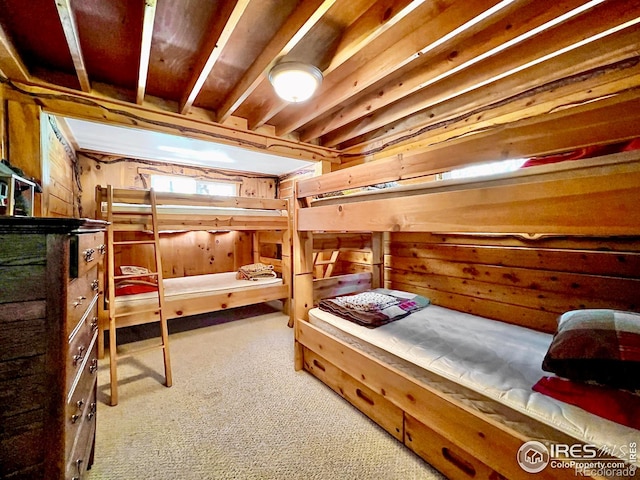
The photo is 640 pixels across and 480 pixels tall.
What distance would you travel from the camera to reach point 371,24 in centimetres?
150

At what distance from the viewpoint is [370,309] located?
1.94 metres

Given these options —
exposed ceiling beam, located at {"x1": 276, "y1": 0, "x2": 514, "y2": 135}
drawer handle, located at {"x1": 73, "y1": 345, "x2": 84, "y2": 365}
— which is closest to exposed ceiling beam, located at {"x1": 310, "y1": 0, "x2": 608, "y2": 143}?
exposed ceiling beam, located at {"x1": 276, "y1": 0, "x2": 514, "y2": 135}

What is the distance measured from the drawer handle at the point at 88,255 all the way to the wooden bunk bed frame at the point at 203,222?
1.22 m

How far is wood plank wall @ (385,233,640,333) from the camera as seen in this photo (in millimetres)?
1634

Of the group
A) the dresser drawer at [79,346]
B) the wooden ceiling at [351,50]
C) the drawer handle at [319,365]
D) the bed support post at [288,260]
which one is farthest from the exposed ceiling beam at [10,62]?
the drawer handle at [319,365]

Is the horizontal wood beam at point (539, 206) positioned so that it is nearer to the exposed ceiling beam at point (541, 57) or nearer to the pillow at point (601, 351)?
the pillow at point (601, 351)

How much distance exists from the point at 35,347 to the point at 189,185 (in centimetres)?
384

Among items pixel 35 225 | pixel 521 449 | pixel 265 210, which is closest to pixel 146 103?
pixel 265 210

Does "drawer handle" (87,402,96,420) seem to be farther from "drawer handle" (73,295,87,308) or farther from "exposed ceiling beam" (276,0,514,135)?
"exposed ceiling beam" (276,0,514,135)

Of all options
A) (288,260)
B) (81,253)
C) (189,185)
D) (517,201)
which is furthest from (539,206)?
(189,185)

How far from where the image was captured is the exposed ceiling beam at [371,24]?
4.35 ft

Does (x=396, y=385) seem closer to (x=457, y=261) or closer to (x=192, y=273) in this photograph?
(x=457, y=261)

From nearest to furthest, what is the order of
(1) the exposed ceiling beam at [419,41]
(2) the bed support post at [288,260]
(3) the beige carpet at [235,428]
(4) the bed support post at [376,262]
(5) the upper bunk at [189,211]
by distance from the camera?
1. (3) the beige carpet at [235,428]
2. (1) the exposed ceiling beam at [419,41]
3. (5) the upper bunk at [189,211]
4. (4) the bed support post at [376,262]
5. (2) the bed support post at [288,260]

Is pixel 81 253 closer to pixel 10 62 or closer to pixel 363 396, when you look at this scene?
pixel 363 396
